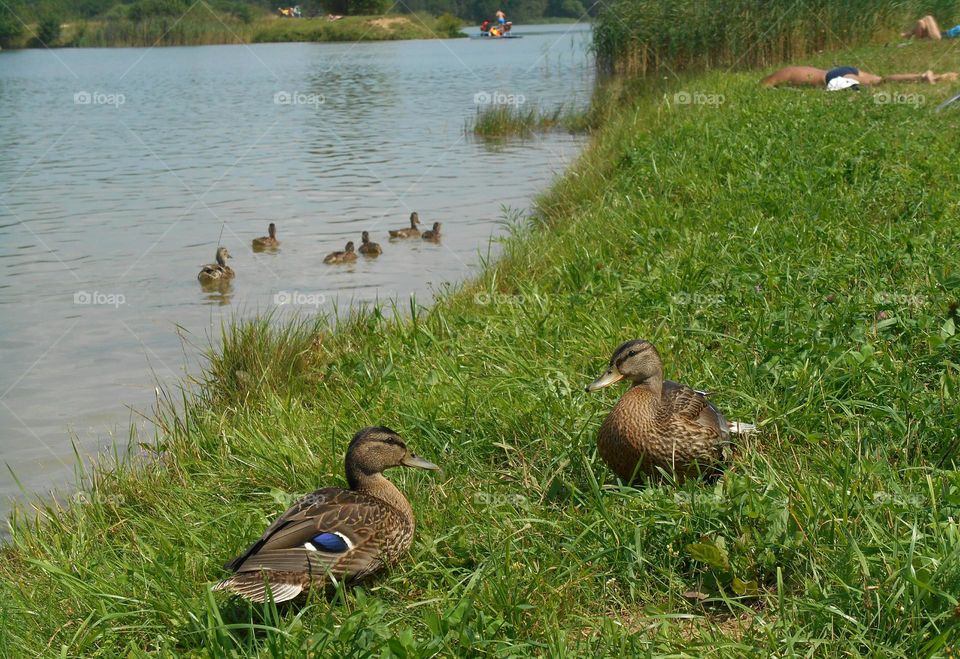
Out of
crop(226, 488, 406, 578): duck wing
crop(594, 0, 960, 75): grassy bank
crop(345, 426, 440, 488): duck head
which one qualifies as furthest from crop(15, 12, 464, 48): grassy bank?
crop(226, 488, 406, 578): duck wing

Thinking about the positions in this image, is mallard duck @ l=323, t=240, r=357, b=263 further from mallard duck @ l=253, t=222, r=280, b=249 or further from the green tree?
the green tree

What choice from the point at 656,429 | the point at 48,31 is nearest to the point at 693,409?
the point at 656,429

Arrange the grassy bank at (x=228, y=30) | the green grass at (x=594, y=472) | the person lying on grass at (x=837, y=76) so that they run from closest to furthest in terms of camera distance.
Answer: the green grass at (x=594, y=472), the person lying on grass at (x=837, y=76), the grassy bank at (x=228, y=30)

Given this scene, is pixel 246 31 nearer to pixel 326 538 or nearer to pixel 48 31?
pixel 48 31

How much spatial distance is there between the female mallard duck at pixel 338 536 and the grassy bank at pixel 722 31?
21.8 meters

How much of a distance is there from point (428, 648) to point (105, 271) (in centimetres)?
1073

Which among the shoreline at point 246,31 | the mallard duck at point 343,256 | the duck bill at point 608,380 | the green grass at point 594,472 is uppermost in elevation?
the shoreline at point 246,31

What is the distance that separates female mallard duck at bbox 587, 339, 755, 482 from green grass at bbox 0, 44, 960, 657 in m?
0.12

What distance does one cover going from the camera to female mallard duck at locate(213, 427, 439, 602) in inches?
148

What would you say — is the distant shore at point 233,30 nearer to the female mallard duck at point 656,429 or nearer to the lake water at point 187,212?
the lake water at point 187,212

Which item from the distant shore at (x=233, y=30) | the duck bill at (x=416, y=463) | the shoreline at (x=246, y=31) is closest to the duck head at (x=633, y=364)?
the duck bill at (x=416, y=463)

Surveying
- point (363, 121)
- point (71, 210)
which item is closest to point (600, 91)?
point (363, 121)

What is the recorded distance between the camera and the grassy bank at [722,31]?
24.5 metres

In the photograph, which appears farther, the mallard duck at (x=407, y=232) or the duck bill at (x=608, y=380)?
the mallard duck at (x=407, y=232)
